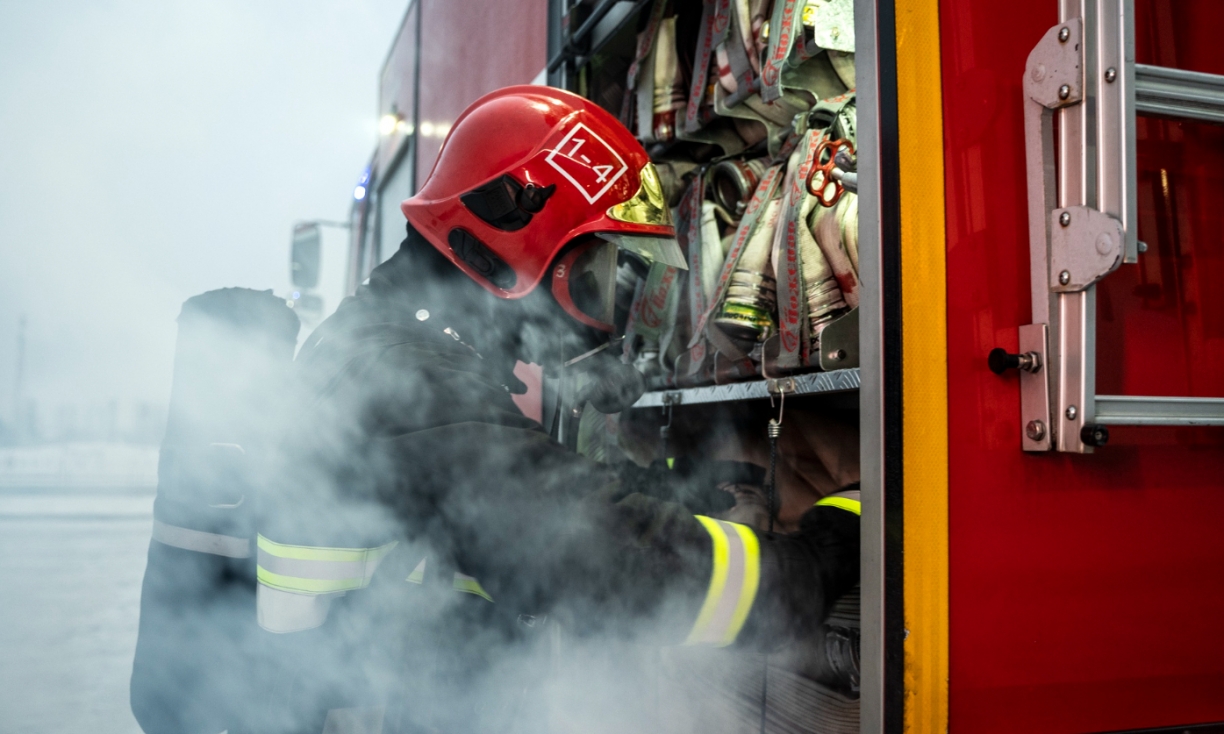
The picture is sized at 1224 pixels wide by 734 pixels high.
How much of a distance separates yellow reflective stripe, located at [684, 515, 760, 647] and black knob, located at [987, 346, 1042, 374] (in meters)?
0.45

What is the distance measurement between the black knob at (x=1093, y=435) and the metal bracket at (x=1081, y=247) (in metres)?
0.18

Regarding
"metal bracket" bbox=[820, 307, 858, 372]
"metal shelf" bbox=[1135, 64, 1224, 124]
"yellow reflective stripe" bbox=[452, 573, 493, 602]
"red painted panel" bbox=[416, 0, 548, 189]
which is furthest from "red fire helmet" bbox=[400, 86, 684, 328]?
"metal shelf" bbox=[1135, 64, 1224, 124]

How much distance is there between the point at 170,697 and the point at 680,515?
1054 millimetres

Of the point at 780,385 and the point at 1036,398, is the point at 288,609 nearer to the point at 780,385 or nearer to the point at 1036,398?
the point at 780,385

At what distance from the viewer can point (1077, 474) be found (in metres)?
1.06

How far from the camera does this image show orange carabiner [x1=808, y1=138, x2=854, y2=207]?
1.62m

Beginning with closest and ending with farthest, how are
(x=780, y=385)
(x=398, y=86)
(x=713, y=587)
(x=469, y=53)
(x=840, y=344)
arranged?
(x=713, y=587), (x=840, y=344), (x=780, y=385), (x=469, y=53), (x=398, y=86)

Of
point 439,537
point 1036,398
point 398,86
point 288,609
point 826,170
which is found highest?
point 398,86

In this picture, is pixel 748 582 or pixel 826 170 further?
pixel 826 170

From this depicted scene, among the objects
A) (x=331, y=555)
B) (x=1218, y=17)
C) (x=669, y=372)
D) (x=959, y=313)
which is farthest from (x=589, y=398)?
(x=1218, y=17)

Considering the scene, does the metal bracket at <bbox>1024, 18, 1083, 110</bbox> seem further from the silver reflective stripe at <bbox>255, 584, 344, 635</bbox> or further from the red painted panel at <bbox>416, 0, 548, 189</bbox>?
the red painted panel at <bbox>416, 0, 548, 189</bbox>

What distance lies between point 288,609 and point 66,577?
1.35 feet

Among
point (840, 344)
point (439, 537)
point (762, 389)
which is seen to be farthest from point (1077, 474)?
point (439, 537)

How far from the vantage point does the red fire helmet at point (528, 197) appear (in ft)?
5.45
